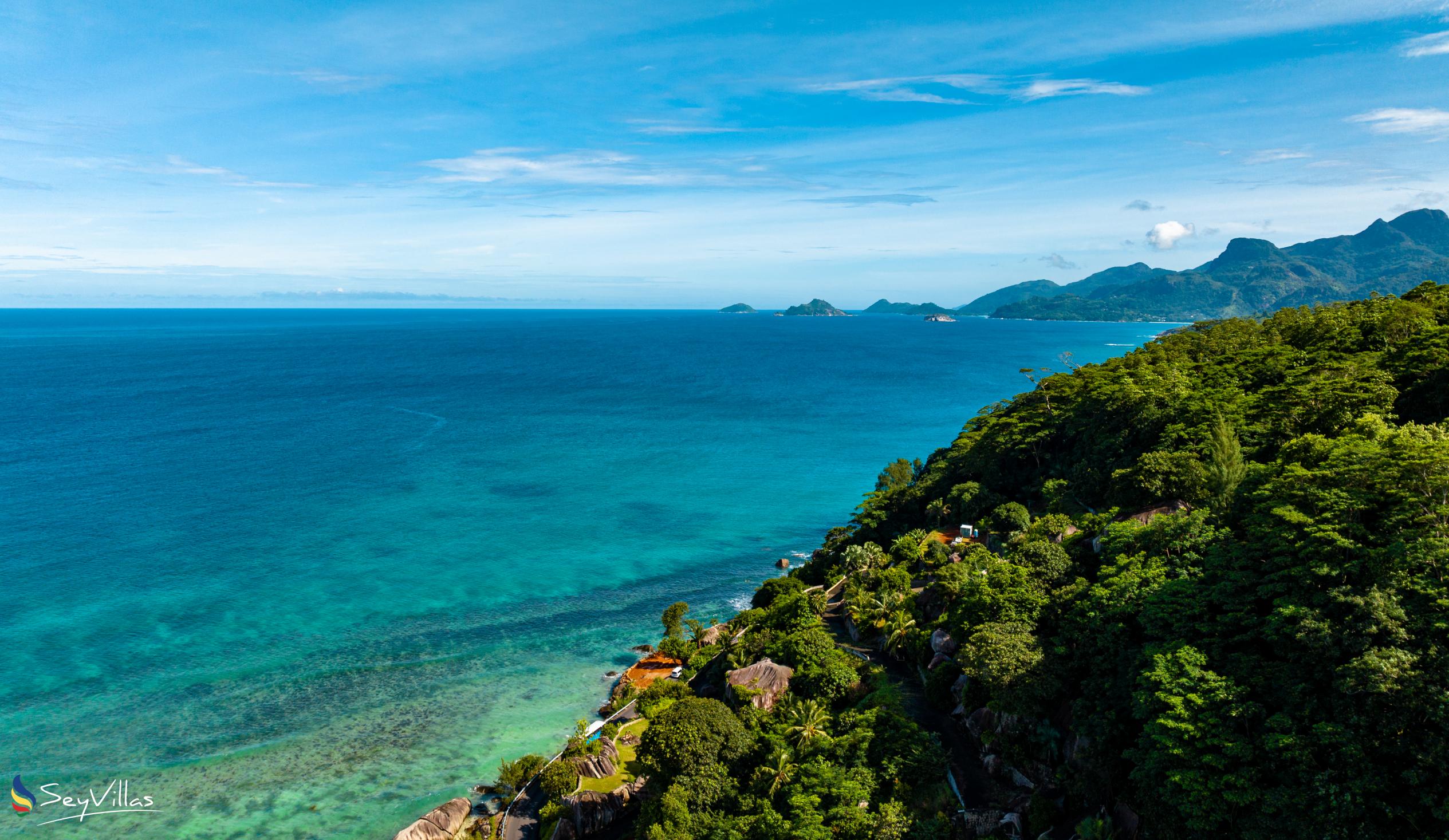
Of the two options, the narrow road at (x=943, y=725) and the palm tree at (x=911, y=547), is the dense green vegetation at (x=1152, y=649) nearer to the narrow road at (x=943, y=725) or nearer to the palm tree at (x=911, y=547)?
the narrow road at (x=943, y=725)

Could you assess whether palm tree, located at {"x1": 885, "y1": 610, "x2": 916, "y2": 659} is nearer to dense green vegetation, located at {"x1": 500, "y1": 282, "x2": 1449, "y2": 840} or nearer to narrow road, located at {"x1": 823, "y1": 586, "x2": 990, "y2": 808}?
dense green vegetation, located at {"x1": 500, "y1": 282, "x2": 1449, "y2": 840}

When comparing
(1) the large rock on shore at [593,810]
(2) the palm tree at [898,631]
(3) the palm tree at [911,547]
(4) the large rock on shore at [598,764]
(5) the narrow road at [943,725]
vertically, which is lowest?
(1) the large rock on shore at [593,810]

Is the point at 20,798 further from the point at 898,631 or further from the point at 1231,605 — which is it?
the point at 1231,605

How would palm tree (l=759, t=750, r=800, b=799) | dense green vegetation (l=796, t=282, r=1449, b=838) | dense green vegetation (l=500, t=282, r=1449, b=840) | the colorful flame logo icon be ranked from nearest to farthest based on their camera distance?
dense green vegetation (l=796, t=282, r=1449, b=838) < dense green vegetation (l=500, t=282, r=1449, b=840) < palm tree (l=759, t=750, r=800, b=799) < the colorful flame logo icon

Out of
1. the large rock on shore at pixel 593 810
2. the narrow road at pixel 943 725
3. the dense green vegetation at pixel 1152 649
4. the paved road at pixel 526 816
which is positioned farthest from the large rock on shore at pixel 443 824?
the narrow road at pixel 943 725

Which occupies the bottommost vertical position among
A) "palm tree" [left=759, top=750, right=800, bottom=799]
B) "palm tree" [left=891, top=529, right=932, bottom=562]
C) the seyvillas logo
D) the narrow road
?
the seyvillas logo

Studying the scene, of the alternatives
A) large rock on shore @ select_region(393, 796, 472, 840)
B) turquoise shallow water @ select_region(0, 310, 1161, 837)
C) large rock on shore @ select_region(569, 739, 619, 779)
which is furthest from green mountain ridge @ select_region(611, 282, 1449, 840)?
turquoise shallow water @ select_region(0, 310, 1161, 837)
